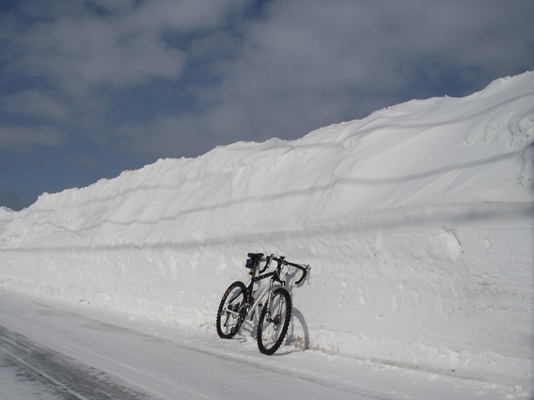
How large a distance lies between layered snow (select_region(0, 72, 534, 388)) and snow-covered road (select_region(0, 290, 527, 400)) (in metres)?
0.43

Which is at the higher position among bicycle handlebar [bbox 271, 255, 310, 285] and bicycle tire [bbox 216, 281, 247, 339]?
bicycle handlebar [bbox 271, 255, 310, 285]

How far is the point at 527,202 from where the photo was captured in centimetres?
441

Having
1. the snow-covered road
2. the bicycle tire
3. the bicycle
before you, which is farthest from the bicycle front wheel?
the bicycle tire

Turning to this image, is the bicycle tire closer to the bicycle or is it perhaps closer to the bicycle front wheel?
the bicycle

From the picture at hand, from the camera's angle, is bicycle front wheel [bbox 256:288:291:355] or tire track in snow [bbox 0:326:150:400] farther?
bicycle front wheel [bbox 256:288:291:355]

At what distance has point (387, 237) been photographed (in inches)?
226

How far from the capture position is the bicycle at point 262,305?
637 centimetres

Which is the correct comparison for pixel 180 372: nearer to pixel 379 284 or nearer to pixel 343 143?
pixel 379 284

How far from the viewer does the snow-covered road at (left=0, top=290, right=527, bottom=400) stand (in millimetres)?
4359

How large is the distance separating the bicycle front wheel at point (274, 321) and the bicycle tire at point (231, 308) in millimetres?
677

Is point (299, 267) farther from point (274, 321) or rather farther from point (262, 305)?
point (262, 305)

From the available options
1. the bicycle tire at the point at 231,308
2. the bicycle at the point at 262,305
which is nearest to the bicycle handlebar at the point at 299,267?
the bicycle at the point at 262,305

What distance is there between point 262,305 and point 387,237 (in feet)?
8.39

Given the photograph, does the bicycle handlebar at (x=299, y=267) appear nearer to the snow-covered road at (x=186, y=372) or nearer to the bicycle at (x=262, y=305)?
the bicycle at (x=262, y=305)
